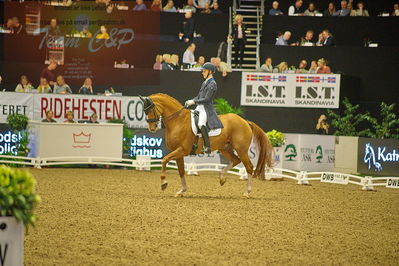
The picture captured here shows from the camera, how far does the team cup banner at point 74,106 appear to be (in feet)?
65.3

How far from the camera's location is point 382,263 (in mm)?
7609

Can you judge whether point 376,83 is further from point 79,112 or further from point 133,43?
point 79,112

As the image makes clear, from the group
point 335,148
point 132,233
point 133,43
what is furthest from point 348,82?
point 132,233

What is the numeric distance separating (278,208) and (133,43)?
1128 centimetres

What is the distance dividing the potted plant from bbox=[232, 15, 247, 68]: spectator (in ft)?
56.4

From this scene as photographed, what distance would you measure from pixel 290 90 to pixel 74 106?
20.0ft

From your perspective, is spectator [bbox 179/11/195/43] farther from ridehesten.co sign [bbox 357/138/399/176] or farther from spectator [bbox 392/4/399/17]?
ridehesten.co sign [bbox 357/138/399/176]

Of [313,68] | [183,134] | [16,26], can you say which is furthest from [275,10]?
[183,134]

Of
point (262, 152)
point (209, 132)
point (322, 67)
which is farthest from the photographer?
point (322, 67)

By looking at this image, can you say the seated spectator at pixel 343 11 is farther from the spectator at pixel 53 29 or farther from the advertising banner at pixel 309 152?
the spectator at pixel 53 29

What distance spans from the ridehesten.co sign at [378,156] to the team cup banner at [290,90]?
8.18 feet

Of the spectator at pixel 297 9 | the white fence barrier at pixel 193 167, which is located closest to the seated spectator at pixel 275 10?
the spectator at pixel 297 9

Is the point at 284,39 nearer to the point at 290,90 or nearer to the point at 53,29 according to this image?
the point at 290,90

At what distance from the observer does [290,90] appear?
70.6 ft
